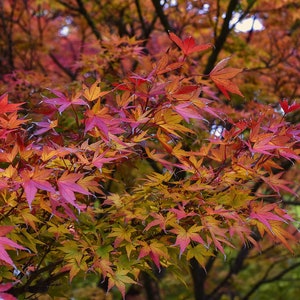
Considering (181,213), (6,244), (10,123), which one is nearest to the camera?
(6,244)

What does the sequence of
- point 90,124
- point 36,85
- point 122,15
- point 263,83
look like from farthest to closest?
Answer: point 122,15
point 263,83
point 36,85
point 90,124

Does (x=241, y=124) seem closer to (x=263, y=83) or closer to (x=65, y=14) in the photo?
(x=263, y=83)

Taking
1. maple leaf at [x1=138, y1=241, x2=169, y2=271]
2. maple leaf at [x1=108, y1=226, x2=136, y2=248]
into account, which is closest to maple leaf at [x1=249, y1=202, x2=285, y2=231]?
maple leaf at [x1=138, y1=241, x2=169, y2=271]

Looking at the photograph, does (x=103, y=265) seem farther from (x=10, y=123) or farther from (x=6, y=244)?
(x=10, y=123)

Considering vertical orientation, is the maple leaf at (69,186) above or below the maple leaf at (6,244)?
above

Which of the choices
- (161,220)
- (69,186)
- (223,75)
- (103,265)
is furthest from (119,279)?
(223,75)

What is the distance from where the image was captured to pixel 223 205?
6.30ft

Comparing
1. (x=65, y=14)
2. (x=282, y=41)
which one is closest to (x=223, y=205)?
(x=282, y=41)

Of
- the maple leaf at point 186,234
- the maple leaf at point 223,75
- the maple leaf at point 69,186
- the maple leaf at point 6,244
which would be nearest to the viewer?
the maple leaf at point 6,244

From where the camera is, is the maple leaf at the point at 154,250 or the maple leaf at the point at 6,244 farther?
the maple leaf at the point at 154,250

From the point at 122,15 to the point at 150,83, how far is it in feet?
10.8

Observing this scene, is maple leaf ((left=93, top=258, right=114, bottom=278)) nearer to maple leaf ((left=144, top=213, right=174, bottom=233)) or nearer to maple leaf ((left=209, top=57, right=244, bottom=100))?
maple leaf ((left=144, top=213, right=174, bottom=233))

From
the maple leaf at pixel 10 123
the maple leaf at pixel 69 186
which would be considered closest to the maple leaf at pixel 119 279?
the maple leaf at pixel 69 186

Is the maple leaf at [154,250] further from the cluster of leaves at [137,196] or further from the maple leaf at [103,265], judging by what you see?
the maple leaf at [103,265]
